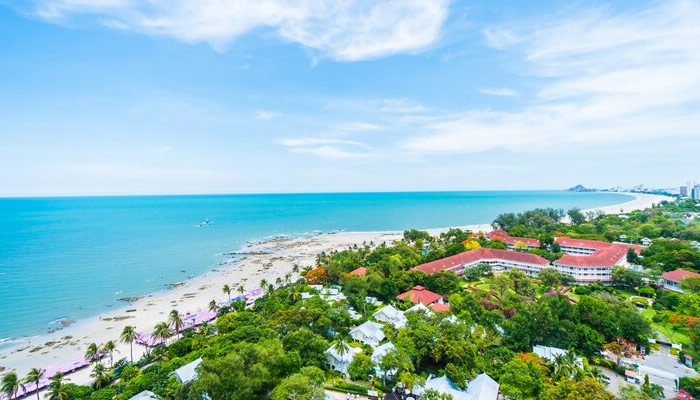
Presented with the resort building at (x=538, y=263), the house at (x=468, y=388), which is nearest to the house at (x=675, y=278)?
the resort building at (x=538, y=263)

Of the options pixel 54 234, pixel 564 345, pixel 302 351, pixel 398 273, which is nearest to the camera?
pixel 302 351

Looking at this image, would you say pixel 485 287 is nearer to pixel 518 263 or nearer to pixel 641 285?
pixel 518 263

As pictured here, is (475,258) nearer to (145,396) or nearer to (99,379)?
(145,396)

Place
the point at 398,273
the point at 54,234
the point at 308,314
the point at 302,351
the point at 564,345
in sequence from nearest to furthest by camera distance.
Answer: the point at 302,351 → the point at 564,345 → the point at 308,314 → the point at 398,273 → the point at 54,234

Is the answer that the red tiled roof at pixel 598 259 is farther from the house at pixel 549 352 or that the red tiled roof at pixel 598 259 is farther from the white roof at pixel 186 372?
the white roof at pixel 186 372

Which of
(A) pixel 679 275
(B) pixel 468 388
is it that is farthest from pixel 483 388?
(A) pixel 679 275

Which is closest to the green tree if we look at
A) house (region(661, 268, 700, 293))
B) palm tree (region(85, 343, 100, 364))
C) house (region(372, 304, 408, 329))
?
house (region(372, 304, 408, 329))

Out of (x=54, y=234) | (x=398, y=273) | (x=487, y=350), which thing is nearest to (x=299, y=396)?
(x=487, y=350)
